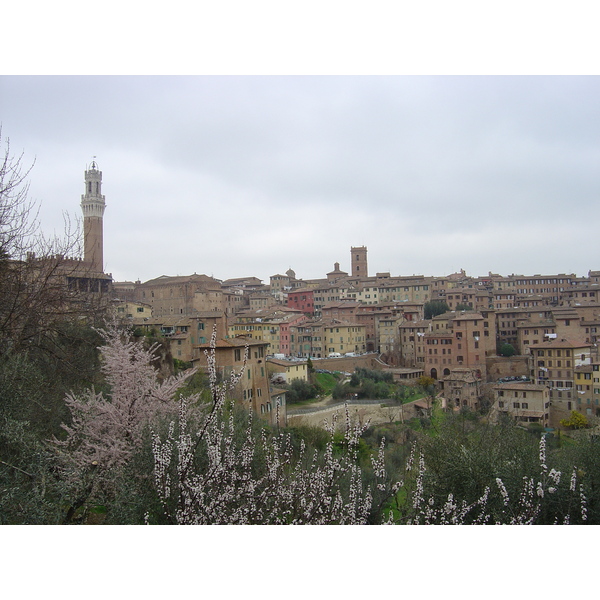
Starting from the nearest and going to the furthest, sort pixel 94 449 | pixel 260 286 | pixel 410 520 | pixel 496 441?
pixel 410 520 → pixel 94 449 → pixel 496 441 → pixel 260 286

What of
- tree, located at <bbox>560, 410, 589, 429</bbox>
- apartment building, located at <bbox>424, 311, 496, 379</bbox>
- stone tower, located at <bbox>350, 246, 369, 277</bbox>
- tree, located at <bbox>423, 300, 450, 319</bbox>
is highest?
stone tower, located at <bbox>350, 246, 369, 277</bbox>

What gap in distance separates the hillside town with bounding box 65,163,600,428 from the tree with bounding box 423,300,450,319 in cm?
7

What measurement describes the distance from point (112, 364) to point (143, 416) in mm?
641

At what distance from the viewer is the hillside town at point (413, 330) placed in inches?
709

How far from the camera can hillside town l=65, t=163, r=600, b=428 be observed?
18.0 meters

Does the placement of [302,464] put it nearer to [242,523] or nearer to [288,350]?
[242,523]

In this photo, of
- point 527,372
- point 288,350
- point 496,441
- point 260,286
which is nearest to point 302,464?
point 496,441

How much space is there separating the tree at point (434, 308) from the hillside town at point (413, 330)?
66 mm

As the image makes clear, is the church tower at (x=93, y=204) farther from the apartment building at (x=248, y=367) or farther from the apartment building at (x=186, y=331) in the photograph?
the apartment building at (x=248, y=367)

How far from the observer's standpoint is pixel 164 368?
11.0 metres

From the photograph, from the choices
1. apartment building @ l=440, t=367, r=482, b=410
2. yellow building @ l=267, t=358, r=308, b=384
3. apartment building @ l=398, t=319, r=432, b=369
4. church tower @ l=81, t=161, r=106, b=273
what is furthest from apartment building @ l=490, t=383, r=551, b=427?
church tower @ l=81, t=161, r=106, b=273

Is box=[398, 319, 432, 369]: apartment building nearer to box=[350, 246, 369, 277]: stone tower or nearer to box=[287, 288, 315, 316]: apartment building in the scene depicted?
box=[287, 288, 315, 316]: apartment building

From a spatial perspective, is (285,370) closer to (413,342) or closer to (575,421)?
(413,342)

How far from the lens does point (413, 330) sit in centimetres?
2656
